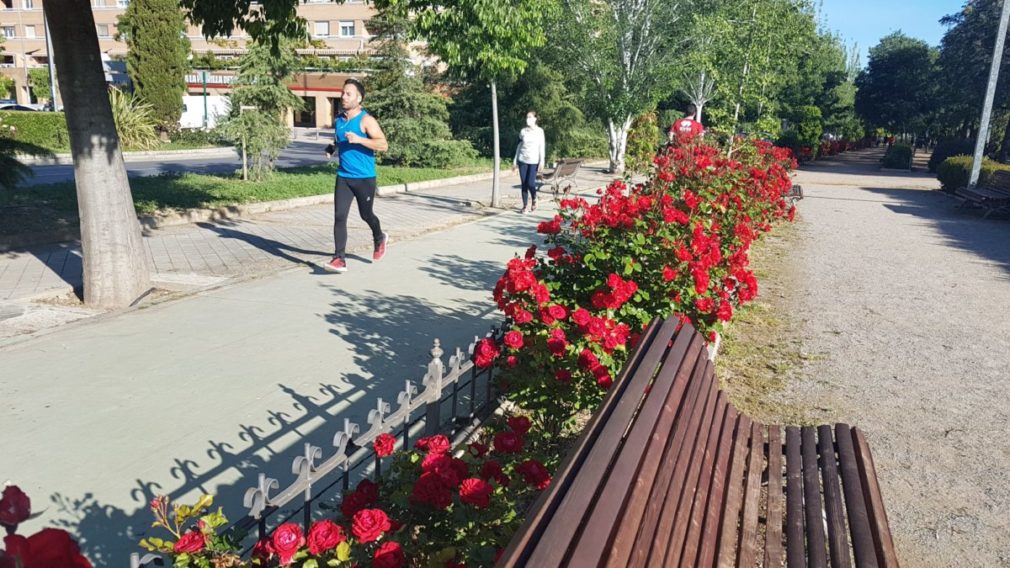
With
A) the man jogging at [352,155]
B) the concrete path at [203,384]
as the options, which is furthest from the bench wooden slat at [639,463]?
the man jogging at [352,155]

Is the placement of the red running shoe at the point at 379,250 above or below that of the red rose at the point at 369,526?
below

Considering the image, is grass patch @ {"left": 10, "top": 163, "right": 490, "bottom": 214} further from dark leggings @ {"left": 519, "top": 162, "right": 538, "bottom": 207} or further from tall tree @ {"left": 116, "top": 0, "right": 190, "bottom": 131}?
tall tree @ {"left": 116, "top": 0, "right": 190, "bottom": 131}

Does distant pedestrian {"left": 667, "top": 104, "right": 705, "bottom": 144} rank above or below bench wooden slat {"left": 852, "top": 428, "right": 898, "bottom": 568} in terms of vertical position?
above

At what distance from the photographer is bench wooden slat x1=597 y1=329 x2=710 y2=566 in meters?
1.48

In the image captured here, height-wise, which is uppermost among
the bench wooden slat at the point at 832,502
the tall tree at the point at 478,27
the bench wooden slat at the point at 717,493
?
the tall tree at the point at 478,27

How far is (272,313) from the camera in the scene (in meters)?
5.91

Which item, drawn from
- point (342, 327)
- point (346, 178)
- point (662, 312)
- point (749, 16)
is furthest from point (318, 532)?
point (749, 16)

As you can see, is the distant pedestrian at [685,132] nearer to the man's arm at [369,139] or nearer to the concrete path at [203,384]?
the concrete path at [203,384]

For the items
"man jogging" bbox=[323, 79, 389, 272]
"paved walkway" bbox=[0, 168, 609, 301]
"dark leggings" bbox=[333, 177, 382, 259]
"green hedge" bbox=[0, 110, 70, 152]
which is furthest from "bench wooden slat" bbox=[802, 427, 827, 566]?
"green hedge" bbox=[0, 110, 70, 152]

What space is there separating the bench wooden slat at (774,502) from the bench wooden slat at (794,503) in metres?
0.03

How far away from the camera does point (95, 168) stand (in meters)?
5.74

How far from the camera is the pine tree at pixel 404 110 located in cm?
2142

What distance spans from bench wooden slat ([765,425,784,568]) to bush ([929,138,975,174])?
3557 centimetres

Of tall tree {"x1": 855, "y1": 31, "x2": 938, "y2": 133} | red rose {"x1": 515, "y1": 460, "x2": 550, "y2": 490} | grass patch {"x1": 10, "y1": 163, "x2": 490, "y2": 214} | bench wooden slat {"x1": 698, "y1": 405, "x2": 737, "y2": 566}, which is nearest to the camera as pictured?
bench wooden slat {"x1": 698, "y1": 405, "x2": 737, "y2": 566}
